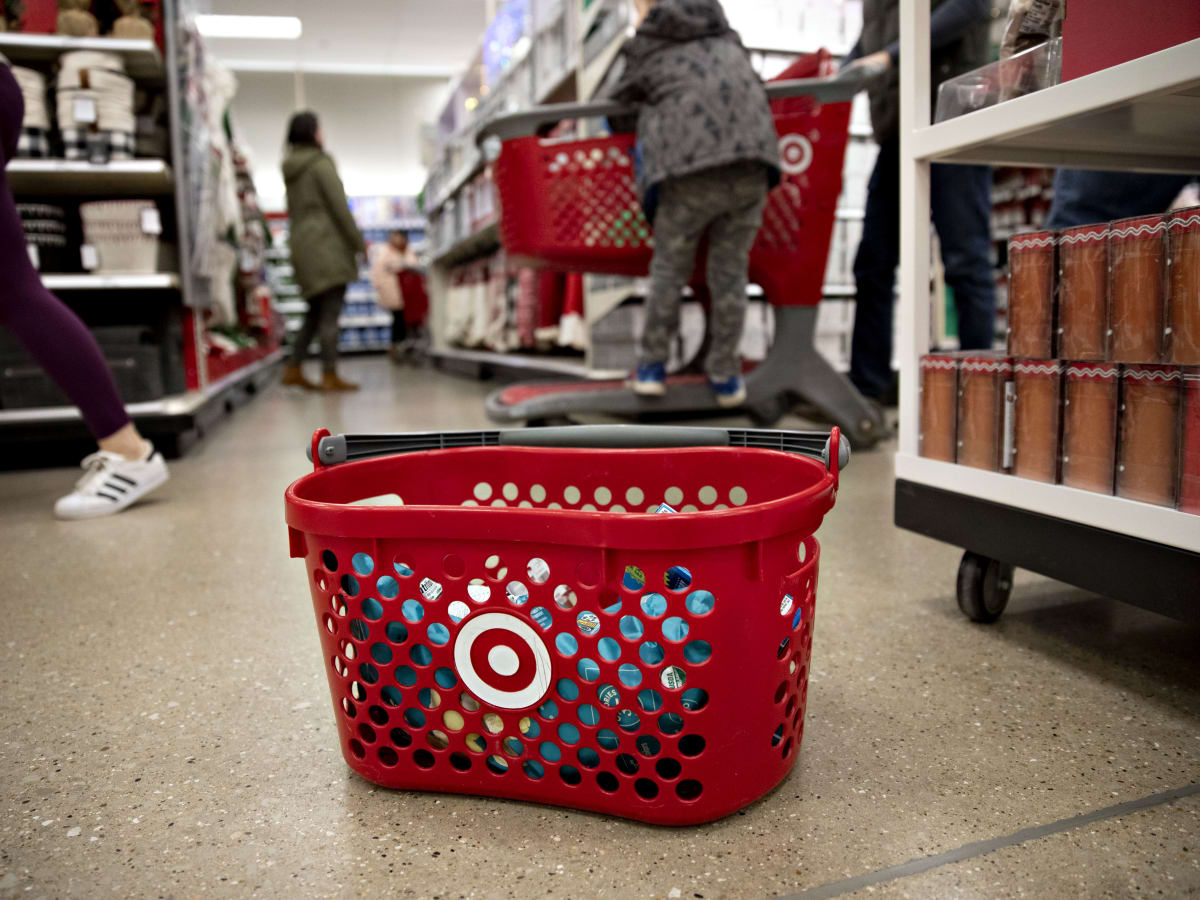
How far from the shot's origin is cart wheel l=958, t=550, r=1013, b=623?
41.3 inches

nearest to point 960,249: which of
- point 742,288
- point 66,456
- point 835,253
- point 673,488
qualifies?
point 742,288

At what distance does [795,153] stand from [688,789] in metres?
1.92

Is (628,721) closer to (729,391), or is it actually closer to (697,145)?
(697,145)

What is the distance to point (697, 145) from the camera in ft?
6.38

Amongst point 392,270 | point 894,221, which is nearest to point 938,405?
point 894,221

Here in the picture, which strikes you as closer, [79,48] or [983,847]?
[983,847]

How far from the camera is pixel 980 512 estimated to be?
102 centimetres

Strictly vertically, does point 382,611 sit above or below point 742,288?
below

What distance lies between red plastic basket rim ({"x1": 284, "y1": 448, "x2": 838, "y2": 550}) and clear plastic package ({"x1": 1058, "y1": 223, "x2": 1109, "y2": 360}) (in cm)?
39

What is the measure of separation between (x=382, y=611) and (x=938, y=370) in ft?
2.54

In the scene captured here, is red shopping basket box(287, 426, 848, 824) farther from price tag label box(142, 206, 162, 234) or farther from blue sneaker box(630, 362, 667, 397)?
price tag label box(142, 206, 162, 234)

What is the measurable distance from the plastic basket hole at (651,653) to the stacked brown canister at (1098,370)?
0.51m

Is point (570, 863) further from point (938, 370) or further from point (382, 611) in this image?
point (938, 370)

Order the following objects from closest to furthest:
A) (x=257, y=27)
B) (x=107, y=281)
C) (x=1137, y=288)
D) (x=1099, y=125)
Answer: (x=1137, y=288)
(x=1099, y=125)
(x=107, y=281)
(x=257, y=27)
